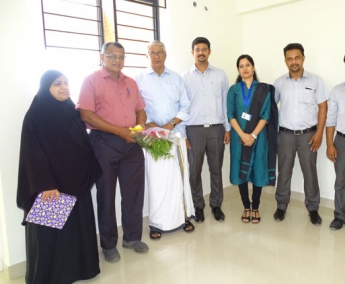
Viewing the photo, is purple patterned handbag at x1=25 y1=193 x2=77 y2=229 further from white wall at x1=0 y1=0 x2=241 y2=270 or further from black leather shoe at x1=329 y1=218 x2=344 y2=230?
black leather shoe at x1=329 y1=218 x2=344 y2=230

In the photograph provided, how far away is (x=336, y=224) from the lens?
10.1 ft

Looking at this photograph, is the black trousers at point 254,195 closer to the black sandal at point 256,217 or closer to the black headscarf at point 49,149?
the black sandal at point 256,217

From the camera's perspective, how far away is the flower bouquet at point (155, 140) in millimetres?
2535

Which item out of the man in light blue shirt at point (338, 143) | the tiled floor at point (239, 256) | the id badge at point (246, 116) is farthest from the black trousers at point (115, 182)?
the man in light blue shirt at point (338, 143)

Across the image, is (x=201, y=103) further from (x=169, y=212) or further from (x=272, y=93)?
(x=169, y=212)

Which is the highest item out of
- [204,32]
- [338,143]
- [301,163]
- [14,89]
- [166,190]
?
[204,32]

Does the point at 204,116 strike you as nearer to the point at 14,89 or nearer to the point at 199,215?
the point at 199,215

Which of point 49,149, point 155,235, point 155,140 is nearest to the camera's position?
point 49,149

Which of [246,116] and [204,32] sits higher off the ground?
[204,32]

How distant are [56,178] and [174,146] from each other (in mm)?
1167

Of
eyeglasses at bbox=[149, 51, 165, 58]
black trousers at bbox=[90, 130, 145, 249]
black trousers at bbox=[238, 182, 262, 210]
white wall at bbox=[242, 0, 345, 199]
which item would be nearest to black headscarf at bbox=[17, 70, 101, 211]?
black trousers at bbox=[90, 130, 145, 249]

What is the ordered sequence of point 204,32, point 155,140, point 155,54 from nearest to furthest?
point 155,140 → point 155,54 → point 204,32

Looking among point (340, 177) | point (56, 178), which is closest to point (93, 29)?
point (56, 178)

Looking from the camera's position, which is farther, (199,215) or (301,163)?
(199,215)
